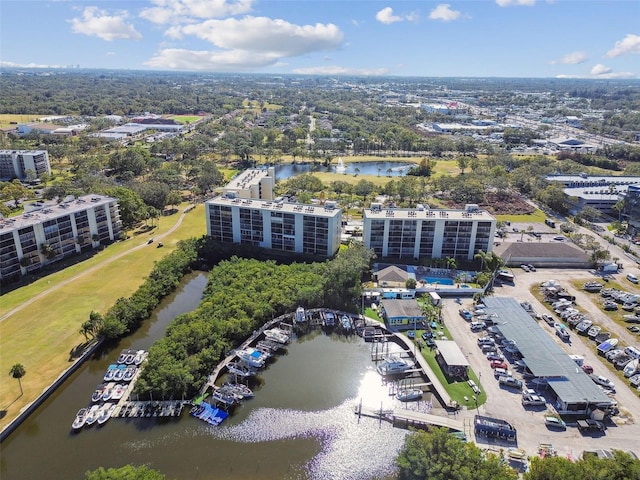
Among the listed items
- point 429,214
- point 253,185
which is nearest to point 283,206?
point 253,185

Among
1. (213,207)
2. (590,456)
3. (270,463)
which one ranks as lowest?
(270,463)

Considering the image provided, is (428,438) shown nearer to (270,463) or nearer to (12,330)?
(270,463)

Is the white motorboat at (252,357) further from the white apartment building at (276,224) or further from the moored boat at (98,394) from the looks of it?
the white apartment building at (276,224)

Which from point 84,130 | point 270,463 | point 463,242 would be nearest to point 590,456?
point 270,463

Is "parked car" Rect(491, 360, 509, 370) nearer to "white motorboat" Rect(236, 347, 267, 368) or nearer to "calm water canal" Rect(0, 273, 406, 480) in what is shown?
"calm water canal" Rect(0, 273, 406, 480)

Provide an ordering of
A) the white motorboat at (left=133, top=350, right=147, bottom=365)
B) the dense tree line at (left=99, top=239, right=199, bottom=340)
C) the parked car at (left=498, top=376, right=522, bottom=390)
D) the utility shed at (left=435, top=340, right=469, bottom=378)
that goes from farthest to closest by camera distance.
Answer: the dense tree line at (left=99, top=239, right=199, bottom=340) → the white motorboat at (left=133, top=350, right=147, bottom=365) → the utility shed at (left=435, top=340, right=469, bottom=378) → the parked car at (left=498, top=376, right=522, bottom=390)

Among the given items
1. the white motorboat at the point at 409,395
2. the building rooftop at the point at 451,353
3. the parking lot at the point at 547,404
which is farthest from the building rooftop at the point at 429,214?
the white motorboat at the point at 409,395

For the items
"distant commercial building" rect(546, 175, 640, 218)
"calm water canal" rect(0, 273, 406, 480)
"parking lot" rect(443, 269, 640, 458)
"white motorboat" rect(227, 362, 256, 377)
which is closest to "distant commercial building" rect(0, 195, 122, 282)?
"calm water canal" rect(0, 273, 406, 480)
